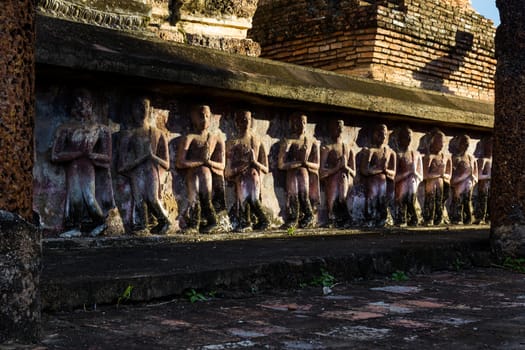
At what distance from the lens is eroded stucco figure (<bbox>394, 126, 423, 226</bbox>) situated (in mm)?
8898

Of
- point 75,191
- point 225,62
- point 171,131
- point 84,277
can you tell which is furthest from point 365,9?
point 84,277

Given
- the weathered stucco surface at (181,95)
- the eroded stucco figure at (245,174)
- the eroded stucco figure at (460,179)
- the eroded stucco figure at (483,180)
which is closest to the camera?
the weathered stucco surface at (181,95)

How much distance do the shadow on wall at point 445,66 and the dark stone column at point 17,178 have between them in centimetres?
1038

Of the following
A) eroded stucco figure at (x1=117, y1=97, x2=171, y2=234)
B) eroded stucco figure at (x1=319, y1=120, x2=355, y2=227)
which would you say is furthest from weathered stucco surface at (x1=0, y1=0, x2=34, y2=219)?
eroded stucco figure at (x1=319, y1=120, x2=355, y2=227)

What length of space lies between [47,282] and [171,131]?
3219mm

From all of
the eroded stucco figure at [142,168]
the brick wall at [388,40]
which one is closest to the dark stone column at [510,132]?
the eroded stucco figure at [142,168]

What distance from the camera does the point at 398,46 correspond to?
12.3 m

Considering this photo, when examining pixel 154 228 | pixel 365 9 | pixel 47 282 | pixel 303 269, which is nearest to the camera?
pixel 47 282

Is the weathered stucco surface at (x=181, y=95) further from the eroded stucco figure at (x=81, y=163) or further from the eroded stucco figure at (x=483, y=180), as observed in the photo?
the eroded stucco figure at (x=483, y=180)

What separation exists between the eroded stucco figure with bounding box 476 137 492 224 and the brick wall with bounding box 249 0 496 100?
7.85ft

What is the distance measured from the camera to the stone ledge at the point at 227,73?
18.8 ft

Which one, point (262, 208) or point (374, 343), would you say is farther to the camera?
point (262, 208)

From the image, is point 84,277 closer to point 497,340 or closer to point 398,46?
point 497,340

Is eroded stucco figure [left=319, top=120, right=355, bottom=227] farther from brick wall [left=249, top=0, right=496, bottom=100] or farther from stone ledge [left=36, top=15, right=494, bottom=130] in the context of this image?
brick wall [left=249, top=0, right=496, bottom=100]
